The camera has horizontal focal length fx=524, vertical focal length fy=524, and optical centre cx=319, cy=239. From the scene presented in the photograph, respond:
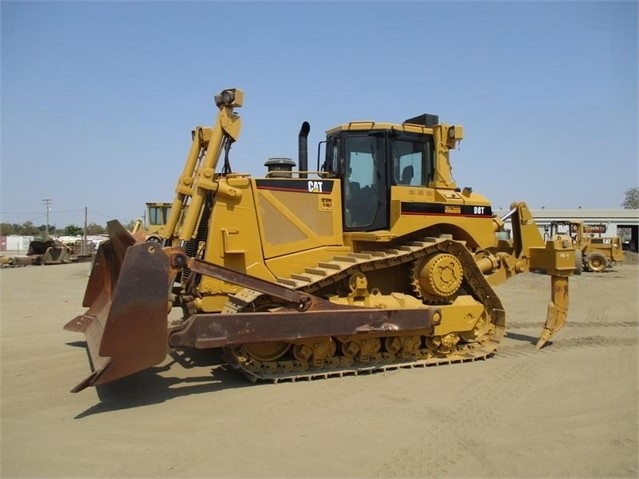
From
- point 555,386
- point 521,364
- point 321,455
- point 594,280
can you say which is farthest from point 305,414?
point 594,280

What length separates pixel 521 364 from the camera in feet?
22.8

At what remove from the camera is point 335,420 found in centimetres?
487

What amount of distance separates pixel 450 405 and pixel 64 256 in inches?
1166

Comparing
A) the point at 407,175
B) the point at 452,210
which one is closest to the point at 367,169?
the point at 407,175

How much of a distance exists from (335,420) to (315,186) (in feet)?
10.3

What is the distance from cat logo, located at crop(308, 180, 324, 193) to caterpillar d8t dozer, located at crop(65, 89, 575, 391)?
0.01 metres

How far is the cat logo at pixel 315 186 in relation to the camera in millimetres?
6895

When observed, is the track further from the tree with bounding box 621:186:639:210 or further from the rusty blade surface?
the tree with bounding box 621:186:639:210

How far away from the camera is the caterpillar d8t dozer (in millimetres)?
5895

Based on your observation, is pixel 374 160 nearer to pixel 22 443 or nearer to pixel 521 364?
pixel 521 364

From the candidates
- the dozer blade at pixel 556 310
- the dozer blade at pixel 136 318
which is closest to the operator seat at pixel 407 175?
the dozer blade at pixel 556 310

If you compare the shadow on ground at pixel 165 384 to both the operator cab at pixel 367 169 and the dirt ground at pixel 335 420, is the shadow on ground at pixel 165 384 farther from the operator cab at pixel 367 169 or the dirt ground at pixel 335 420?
the operator cab at pixel 367 169

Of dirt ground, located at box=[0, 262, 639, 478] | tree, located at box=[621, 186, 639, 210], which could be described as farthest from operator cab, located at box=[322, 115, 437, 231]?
tree, located at box=[621, 186, 639, 210]

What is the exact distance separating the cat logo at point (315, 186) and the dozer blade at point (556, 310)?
3936 mm
